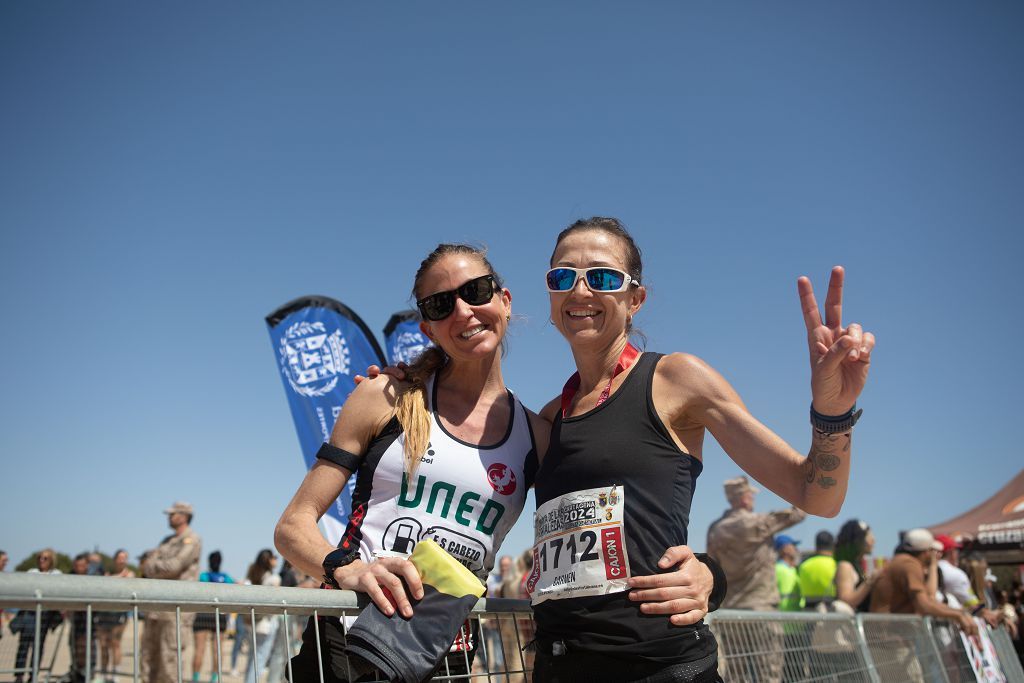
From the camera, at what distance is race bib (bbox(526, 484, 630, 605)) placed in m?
2.02

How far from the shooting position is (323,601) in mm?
1968

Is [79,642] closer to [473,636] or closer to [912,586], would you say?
[473,636]

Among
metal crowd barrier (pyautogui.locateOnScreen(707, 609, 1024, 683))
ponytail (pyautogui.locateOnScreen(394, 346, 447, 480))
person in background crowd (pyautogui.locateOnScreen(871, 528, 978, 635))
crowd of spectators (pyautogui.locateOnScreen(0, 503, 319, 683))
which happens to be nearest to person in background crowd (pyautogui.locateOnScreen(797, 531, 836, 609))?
person in background crowd (pyautogui.locateOnScreen(871, 528, 978, 635))

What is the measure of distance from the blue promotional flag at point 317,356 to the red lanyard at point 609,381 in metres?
5.39

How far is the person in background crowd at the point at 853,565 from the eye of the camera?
659 centimetres

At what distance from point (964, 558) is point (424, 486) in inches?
440

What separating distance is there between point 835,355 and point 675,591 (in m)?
0.77

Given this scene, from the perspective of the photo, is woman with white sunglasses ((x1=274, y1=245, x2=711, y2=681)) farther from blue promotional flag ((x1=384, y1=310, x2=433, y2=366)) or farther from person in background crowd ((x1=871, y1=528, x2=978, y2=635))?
blue promotional flag ((x1=384, y1=310, x2=433, y2=366))

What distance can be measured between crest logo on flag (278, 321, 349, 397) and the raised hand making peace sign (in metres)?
6.42

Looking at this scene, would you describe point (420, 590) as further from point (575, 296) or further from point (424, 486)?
point (575, 296)

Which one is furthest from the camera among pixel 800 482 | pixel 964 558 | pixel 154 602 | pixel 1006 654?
pixel 964 558

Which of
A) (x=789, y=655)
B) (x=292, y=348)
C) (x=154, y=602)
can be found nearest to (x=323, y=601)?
(x=154, y=602)

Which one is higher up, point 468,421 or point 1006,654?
point 468,421

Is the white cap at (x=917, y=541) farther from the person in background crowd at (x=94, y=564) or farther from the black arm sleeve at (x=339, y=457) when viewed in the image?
the person in background crowd at (x=94, y=564)
